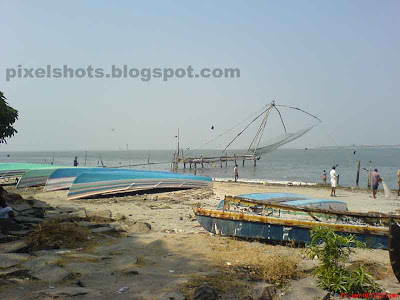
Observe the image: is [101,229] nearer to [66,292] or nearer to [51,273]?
[51,273]

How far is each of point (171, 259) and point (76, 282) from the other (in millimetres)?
2079

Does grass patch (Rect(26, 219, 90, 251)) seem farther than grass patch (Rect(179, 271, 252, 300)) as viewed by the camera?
Yes

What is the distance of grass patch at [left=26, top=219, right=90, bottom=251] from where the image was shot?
23.2ft

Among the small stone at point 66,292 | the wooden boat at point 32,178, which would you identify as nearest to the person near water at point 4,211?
the small stone at point 66,292

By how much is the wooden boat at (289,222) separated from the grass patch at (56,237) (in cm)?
318

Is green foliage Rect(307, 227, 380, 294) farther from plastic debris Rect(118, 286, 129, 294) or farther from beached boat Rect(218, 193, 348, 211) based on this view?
beached boat Rect(218, 193, 348, 211)

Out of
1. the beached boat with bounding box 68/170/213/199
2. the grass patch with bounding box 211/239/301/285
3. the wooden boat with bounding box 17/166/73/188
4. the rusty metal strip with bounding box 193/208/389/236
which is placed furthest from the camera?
the wooden boat with bounding box 17/166/73/188

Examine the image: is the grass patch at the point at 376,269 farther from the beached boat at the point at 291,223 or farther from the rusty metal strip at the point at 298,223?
the rusty metal strip at the point at 298,223

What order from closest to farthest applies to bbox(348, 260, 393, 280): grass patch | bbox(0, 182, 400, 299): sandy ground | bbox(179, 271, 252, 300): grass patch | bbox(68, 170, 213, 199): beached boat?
bbox(179, 271, 252, 300): grass patch < bbox(0, 182, 400, 299): sandy ground < bbox(348, 260, 393, 280): grass patch < bbox(68, 170, 213, 199): beached boat

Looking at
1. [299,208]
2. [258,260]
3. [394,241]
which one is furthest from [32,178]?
[394,241]

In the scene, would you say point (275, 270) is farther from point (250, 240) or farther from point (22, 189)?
point (22, 189)

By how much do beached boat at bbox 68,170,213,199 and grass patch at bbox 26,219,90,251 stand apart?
28.2 ft

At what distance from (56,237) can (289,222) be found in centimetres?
543

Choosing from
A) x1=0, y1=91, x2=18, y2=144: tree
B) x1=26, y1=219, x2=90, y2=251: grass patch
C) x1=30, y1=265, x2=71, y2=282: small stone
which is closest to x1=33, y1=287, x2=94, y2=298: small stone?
x1=30, y1=265, x2=71, y2=282: small stone
